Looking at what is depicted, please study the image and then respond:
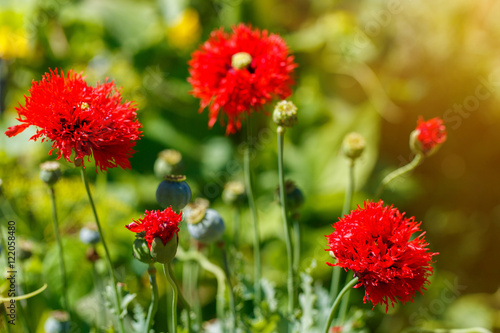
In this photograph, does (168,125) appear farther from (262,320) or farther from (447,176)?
(262,320)

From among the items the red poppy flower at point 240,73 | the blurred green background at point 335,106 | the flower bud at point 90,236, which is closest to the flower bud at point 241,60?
the red poppy flower at point 240,73

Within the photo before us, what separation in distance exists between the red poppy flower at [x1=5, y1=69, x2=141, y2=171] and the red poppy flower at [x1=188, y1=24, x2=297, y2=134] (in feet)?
0.36

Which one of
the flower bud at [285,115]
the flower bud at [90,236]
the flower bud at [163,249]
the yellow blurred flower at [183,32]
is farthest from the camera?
the yellow blurred flower at [183,32]

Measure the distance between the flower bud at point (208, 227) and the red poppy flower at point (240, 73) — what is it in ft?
0.28

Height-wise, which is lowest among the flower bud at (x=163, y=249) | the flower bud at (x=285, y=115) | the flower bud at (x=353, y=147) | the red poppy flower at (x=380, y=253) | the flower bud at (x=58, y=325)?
the flower bud at (x=58, y=325)

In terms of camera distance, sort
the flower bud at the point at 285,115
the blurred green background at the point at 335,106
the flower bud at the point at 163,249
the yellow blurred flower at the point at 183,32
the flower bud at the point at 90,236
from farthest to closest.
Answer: the yellow blurred flower at the point at 183,32
the blurred green background at the point at 335,106
the flower bud at the point at 90,236
the flower bud at the point at 285,115
the flower bud at the point at 163,249

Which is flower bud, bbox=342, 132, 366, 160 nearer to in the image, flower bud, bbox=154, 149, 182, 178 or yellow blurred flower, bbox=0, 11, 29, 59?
flower bud, bbox=154, 149, 182, 178

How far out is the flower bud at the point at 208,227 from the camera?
0.52 metres

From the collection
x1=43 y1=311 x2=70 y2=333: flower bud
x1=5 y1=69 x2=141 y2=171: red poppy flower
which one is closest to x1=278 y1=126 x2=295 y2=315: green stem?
x1=5 y1=69 x2=141 y2=171: red poppy flower

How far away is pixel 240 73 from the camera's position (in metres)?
0.54

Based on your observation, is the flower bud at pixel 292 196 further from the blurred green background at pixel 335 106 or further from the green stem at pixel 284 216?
the blurred green background at pixel 335 106

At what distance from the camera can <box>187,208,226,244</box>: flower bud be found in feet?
1.69

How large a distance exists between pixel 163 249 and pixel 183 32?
1069mm

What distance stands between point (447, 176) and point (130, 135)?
114 cm
